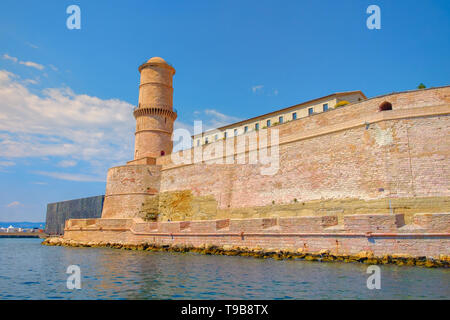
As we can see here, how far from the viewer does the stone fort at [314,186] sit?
13.0 meters

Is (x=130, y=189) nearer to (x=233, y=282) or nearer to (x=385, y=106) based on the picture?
(x=385, y=106)

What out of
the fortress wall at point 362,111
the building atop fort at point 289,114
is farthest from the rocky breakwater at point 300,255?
the building atop fort at point 289,114

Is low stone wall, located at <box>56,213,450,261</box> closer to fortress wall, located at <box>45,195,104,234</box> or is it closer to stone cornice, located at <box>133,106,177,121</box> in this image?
stone cornice, located at <box>133,106,177,121</box>

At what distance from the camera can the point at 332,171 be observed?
17312mm

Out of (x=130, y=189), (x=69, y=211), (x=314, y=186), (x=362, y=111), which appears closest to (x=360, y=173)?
(x=314, y=186)

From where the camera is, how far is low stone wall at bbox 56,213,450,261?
11125 mm

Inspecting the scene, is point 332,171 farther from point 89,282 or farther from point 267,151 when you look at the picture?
point 89,282

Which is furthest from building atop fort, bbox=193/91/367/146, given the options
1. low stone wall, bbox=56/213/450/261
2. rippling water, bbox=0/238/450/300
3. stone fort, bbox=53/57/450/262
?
rippling water, bbox=0/238/450/300

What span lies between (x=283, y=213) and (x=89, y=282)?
35.9ft

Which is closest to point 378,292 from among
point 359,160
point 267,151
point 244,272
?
point 244,272

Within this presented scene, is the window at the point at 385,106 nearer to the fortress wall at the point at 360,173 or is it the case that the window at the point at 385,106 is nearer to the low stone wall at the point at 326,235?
the fortress wall at the point at 360,173

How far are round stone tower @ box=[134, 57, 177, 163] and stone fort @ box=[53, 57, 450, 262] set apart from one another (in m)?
2.81

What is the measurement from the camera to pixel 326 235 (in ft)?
42.8

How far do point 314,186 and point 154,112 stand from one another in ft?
54.8
